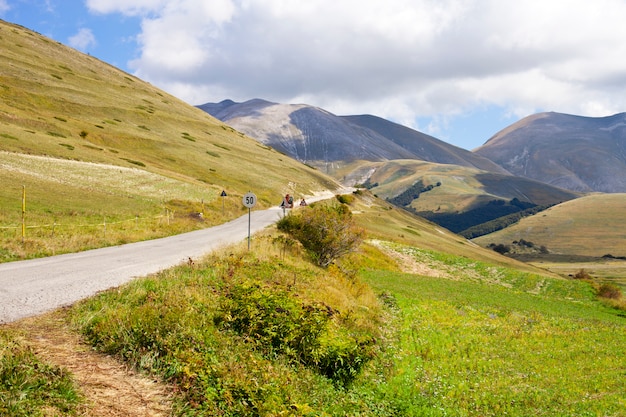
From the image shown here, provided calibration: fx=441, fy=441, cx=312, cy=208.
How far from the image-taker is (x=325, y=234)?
29.2 m

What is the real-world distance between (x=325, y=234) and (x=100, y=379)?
72.0ft

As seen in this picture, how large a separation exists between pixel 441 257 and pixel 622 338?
31.4 meters

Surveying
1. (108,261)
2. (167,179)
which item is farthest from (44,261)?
(167,179)

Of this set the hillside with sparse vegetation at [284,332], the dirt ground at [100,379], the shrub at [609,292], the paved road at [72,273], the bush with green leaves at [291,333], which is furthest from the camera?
the shrub at [609,292]

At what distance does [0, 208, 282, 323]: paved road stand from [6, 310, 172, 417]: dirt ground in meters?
2.02

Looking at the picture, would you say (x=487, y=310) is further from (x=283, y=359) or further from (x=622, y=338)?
(x=283, y=359)

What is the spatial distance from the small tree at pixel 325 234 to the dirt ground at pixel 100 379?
2018 centimetres

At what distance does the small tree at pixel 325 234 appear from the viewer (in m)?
29.2

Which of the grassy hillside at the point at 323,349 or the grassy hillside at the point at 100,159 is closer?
the grassy hillside at the point at 323,349

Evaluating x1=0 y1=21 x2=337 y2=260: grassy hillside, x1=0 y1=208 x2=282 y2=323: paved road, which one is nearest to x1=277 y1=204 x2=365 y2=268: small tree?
x1=0 y1=208 x2=282 y2=323: paved road

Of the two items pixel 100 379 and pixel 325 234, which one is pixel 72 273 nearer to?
pixel 100 379

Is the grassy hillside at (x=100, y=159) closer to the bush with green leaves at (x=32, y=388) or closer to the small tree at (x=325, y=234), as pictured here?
the small tree at (x=325, y=234)

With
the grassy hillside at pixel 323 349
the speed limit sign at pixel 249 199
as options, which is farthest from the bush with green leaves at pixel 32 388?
the speed limit sign at pixel 249 199

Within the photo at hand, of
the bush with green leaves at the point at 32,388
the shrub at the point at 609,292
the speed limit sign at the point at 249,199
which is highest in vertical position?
the speed limit sign at the point at 249,199
